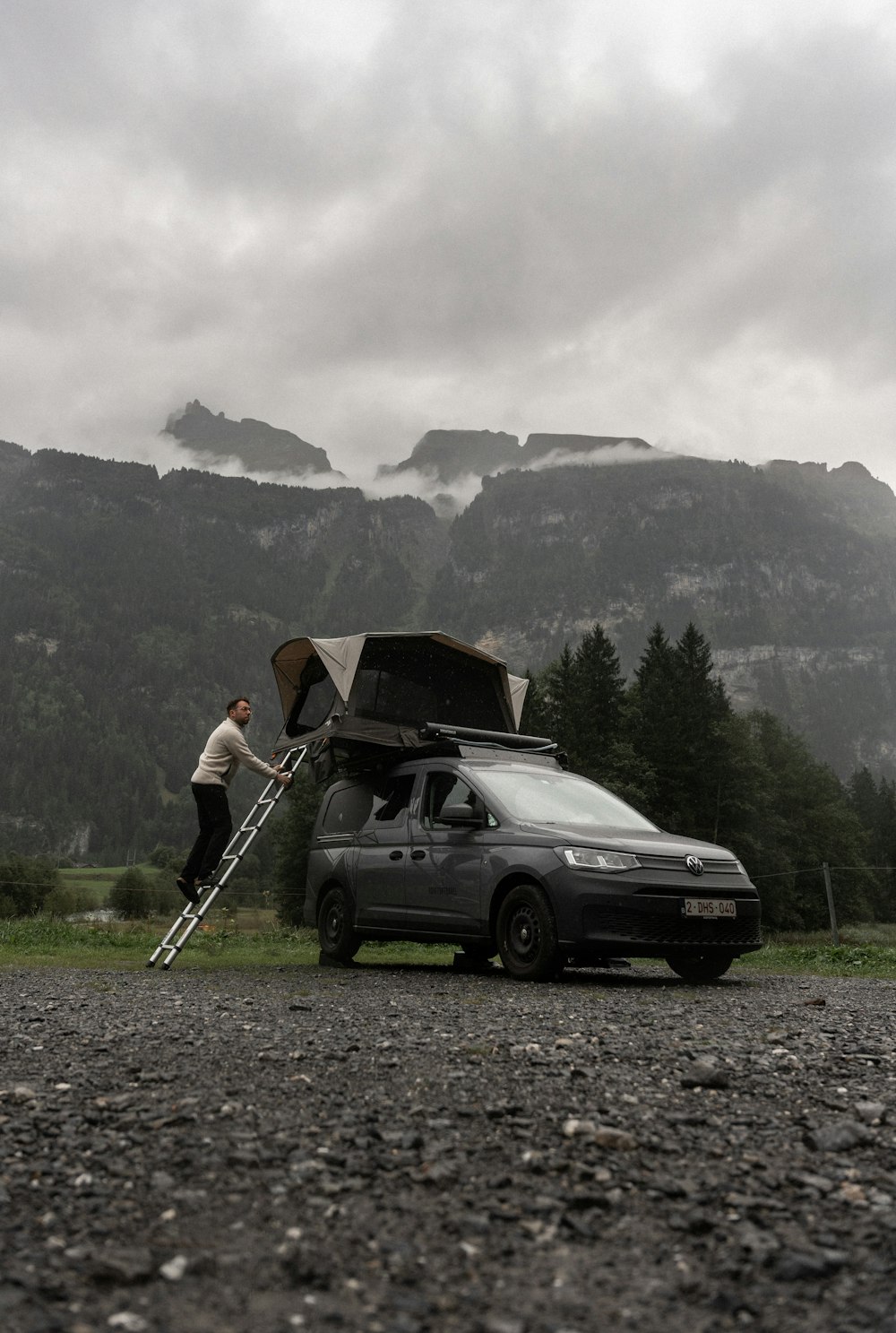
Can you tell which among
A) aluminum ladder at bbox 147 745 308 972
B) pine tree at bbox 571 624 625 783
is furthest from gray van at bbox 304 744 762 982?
pine tree at bbox 571 624 625 783

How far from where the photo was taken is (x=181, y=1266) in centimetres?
251

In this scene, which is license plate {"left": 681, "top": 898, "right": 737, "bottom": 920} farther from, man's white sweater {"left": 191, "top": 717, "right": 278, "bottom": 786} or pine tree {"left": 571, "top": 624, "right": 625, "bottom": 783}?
pine tree {"left": 571, "top": 624, "right": 625, "bottom": 783}

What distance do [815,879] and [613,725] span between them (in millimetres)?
13797

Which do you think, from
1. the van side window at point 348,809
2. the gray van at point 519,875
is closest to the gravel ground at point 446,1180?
the gray van at point 519,875

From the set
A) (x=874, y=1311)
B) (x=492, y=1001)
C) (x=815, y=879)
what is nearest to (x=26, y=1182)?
(x=874, y=1311)

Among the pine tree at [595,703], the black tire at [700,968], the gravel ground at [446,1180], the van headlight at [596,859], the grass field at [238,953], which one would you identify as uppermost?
the pine tree at [595,703]

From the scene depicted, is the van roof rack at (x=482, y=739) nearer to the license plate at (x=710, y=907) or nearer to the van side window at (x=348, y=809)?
the van side window at (x=348, y=809)

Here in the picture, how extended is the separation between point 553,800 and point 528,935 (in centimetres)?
154

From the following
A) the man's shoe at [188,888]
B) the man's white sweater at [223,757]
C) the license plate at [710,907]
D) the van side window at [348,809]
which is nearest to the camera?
the license plate at [710,907]

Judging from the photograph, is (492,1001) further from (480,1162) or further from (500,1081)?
(480,1162)

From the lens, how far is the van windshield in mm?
9516

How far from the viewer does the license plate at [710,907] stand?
28.2ft

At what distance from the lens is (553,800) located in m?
9.88

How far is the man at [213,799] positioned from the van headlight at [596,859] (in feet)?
12.1
